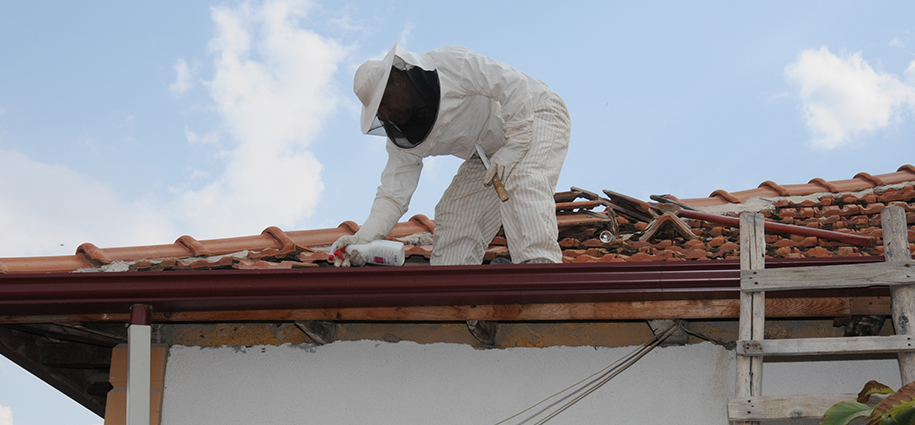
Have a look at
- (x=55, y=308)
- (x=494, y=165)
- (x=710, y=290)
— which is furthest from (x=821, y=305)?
(x=55, y=308)

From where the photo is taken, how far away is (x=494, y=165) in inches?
157

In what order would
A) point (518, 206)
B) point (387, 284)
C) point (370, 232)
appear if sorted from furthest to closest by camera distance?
point (370, 232), point (518, 206), point (387, 284)

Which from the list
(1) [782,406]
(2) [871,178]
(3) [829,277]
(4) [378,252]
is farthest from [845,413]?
(2) [871,178]

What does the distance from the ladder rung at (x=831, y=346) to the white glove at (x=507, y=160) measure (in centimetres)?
147

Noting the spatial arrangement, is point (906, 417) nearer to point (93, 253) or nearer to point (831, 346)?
point (831, 346)

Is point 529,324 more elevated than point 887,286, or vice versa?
point 887,286

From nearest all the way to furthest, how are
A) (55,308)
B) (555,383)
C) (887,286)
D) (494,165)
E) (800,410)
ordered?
(800,410) < (887,286) < (55,308) < (555,383) < (494,165)

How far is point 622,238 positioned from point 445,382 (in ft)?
7.41

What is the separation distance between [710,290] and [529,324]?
0.96 m

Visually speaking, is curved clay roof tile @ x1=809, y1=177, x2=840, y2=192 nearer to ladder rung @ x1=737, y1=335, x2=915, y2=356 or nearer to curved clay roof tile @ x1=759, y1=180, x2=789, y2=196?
curved clay roof tile @ x1=759, y1=180, x2=789, y2=196

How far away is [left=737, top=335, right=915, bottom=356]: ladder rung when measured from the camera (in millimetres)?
2959

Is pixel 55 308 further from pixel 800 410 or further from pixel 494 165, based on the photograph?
pixel 800 410

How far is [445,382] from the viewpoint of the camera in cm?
371

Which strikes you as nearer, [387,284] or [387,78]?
[387,284]
